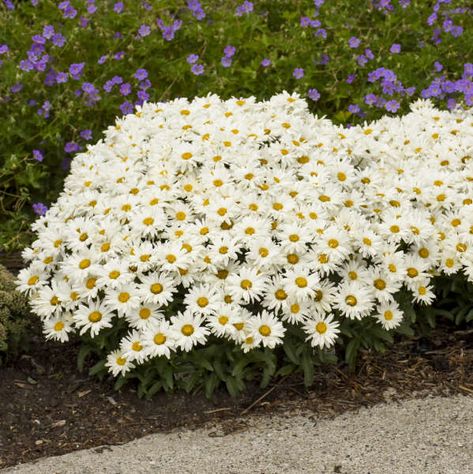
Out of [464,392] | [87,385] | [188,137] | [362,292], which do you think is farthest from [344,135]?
[87,385]

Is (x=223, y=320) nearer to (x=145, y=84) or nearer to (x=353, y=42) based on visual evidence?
(x=145, y=84)

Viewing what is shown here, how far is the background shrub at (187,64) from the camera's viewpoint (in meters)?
5.30

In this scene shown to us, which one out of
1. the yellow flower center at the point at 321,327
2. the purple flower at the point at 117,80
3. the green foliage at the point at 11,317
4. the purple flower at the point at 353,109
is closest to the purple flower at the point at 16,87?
the purple flower at the point at 117,80

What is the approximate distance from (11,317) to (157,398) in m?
0.82

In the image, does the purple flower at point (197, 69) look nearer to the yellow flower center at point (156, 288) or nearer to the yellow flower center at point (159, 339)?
the yellow flower center at point (156, 288)

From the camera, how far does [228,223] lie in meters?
3.82

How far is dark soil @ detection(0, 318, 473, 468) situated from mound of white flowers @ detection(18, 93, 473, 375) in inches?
9.1

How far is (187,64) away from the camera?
18.4ft

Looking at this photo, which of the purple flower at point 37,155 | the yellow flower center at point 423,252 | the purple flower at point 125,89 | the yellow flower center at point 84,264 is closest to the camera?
A: the yellow flower center at point 84,264

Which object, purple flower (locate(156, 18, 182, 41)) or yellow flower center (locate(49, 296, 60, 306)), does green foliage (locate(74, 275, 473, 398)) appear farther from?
purple flower (locate(156, 18, 182, 41))

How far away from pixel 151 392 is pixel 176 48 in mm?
2968

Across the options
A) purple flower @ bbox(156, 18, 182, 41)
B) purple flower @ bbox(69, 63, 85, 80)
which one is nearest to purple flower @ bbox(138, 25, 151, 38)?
purple flower @ bbox(156, 18, 182, 41)

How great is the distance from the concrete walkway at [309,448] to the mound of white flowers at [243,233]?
0.36 m

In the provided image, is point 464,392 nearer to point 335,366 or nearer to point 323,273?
point 335,366
